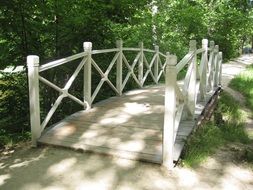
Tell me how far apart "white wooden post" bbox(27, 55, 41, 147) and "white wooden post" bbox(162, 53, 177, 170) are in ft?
5.64

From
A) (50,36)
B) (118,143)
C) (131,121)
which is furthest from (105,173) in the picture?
(50,36)

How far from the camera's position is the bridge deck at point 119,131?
14.3 ft

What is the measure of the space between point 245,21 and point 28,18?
18.0m

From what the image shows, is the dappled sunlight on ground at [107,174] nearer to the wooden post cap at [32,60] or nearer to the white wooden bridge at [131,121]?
the white wooden bridge at [131,121]

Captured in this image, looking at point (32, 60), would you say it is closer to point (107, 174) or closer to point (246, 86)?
point (107, 174)

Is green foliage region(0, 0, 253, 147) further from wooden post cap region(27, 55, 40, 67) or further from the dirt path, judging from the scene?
the dirt path

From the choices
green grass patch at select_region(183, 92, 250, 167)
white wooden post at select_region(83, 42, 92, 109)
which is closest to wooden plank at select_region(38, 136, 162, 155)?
green grass patch at select_region(183, 92, 250, 167)

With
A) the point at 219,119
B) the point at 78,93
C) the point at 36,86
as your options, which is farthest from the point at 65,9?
the point at 219,119

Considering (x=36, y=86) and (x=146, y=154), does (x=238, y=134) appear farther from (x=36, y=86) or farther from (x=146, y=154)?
(x=36, y=86)

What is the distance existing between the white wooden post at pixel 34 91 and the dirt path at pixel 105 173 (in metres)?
0.35

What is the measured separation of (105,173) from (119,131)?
1122 mm

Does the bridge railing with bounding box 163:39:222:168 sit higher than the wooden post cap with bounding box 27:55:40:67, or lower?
lower

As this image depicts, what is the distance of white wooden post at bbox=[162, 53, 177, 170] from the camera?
155 inches

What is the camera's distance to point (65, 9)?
22.7 feet
